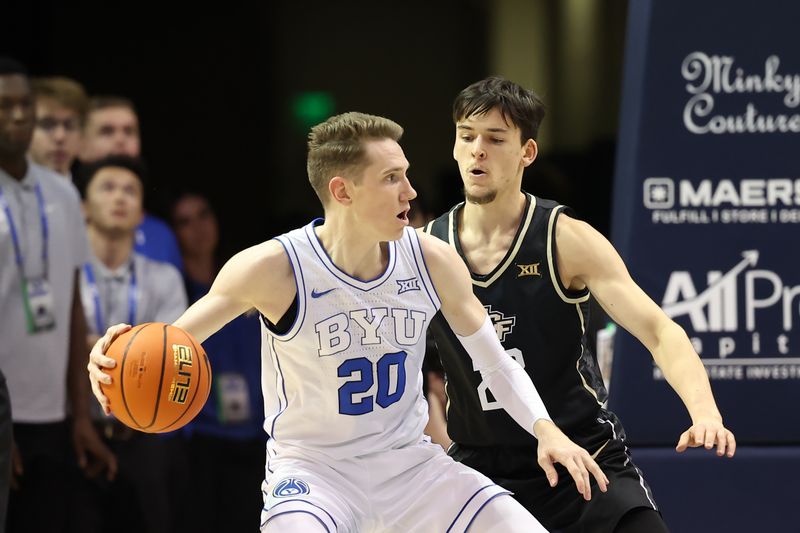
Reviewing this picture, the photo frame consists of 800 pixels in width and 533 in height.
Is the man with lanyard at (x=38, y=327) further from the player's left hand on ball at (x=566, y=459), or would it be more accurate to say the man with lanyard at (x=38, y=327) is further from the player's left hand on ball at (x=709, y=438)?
the player's left hand on ball at (x=709, y=438)

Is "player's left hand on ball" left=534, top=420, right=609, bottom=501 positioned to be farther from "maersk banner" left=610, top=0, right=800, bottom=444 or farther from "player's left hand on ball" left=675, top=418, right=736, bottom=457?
"maersk banner" left=610, top=0, right=800, bottom=444

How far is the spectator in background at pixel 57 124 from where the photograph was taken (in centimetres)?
672

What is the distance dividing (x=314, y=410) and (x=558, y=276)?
3.17 feet

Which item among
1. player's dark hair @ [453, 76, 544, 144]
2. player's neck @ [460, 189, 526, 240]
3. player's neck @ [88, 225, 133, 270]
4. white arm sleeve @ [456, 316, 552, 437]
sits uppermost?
player's dark hair @ [453, 76, 544, 144]

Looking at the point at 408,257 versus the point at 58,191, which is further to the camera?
the point at 58,191

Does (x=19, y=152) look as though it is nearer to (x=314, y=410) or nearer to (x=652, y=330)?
(x=314, y=410)

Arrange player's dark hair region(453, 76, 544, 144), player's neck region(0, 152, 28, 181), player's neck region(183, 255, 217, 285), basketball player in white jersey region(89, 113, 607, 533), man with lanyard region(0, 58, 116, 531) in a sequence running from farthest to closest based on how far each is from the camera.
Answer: player's neck region(183, 255, 217, 285) → player's neck region(0, 152, 28, 181) → man with lanyard region(0, 58, 116, 531) → player's dark hair region(453, 76, 544, 144) → basketball player in white jersey region(89, 113, 607, 533)

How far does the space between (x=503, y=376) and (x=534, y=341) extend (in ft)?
1.17

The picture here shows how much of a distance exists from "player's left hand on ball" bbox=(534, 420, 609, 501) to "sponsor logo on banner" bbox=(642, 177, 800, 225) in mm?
1515

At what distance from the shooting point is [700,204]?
4957 mm

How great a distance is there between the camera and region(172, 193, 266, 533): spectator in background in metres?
6.56

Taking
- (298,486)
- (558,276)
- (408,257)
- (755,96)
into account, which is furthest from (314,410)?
(755,96)

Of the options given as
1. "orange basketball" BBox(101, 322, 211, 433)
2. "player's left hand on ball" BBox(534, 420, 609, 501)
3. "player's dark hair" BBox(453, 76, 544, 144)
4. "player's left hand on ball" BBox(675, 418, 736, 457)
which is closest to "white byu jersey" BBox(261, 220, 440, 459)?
"orange basketball" BBox(101, 322, 211, 433)

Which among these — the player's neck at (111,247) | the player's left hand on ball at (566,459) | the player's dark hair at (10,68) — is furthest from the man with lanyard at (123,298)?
the player's left hand on ball at (566,459)
